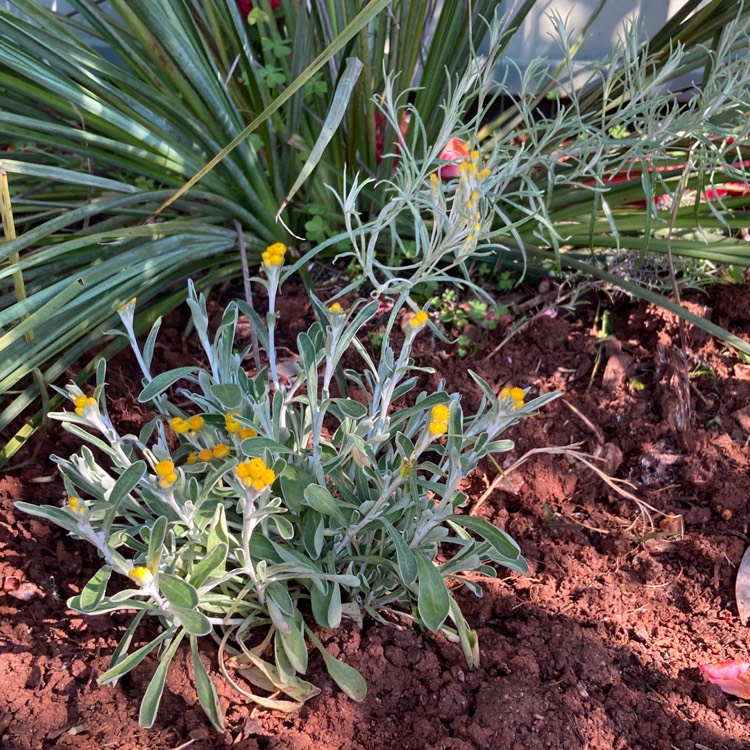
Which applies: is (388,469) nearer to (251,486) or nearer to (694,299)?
(251,486)

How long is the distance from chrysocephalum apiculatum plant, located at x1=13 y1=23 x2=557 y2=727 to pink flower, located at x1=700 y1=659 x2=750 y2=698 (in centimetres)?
37

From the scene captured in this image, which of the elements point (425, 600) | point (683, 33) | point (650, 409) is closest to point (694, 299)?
point (650, 409)

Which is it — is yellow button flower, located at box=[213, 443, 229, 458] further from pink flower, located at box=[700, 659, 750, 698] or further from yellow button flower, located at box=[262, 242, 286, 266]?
pink flower, located at box=[700, 659, 750, 698]

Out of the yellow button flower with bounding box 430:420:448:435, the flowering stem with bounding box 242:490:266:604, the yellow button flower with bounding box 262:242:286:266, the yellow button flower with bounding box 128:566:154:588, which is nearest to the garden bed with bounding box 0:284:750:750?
the flowering stem with bounding box 242:490:266:604

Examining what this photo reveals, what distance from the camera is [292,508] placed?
1074 millimetres

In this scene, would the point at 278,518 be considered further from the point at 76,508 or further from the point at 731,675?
the point at 731,675

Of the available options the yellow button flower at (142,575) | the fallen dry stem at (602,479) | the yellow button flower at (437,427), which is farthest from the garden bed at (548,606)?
the yellow button flower at (437,427)

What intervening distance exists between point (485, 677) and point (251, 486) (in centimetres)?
53

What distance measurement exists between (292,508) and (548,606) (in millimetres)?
469

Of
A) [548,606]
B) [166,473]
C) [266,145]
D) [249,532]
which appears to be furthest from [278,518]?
[266,145]

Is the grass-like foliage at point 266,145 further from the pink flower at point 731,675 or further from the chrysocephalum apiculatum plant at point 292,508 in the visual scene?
the pink flower at point 731,675

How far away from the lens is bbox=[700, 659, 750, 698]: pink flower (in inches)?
43.9

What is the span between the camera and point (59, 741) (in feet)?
3.26

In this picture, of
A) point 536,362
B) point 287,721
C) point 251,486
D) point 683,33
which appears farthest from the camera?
point 536,362
